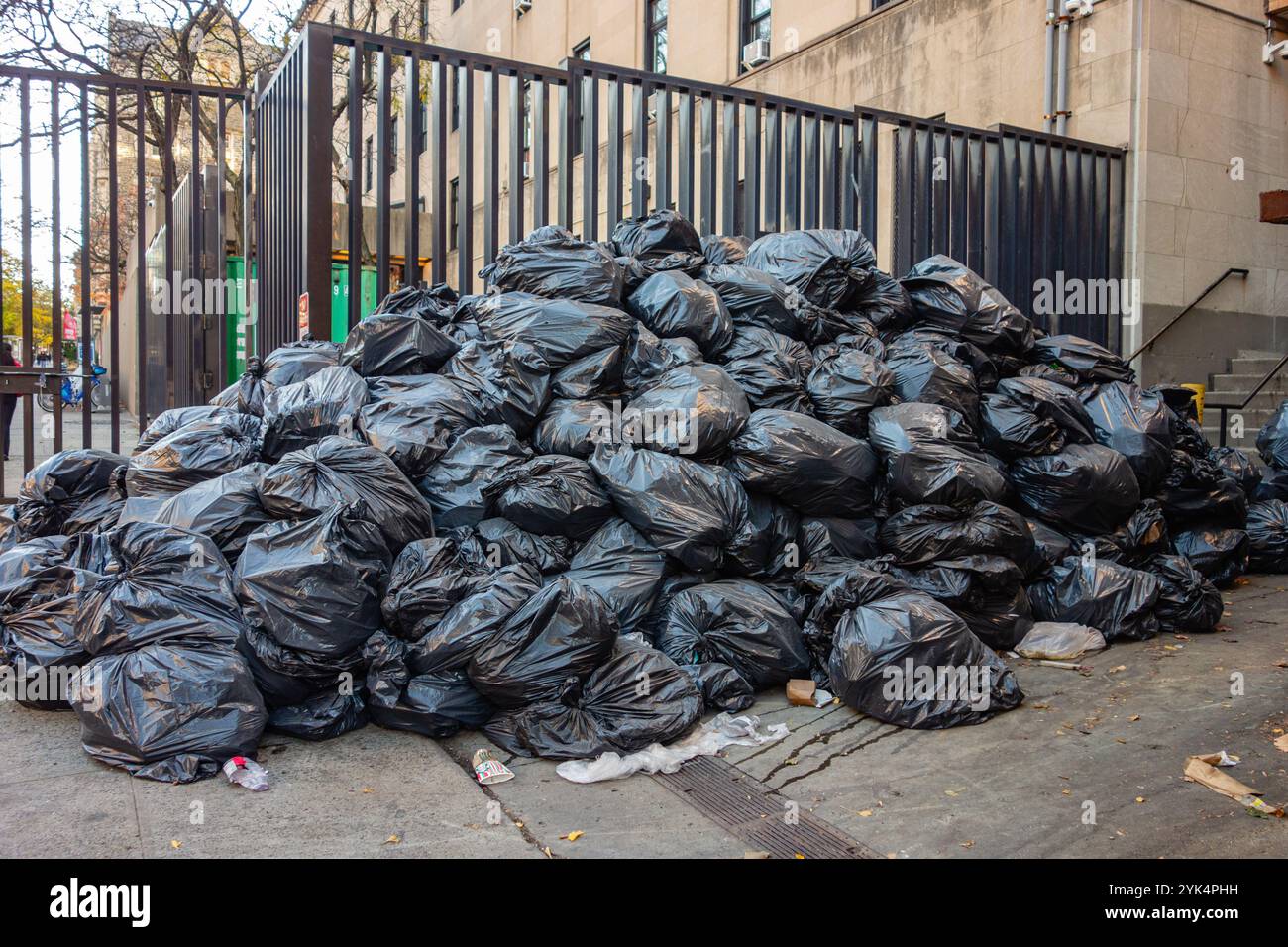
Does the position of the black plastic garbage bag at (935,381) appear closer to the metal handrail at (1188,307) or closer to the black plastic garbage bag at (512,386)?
the black plastic garbage bag at (512,386)

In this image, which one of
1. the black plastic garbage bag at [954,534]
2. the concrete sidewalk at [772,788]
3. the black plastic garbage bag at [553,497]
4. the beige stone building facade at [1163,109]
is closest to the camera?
the concrete sidewalk at [772,788]

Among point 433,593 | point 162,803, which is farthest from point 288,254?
point 162,803

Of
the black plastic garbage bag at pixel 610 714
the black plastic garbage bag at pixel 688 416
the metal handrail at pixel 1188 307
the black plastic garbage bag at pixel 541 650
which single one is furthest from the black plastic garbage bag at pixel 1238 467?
the black plastic garbage bag at pixel 541 650

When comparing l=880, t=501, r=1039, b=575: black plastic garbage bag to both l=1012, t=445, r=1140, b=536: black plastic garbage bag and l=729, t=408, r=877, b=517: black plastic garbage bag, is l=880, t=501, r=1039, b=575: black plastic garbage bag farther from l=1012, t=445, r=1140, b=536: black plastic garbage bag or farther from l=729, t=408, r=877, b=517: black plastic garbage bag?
l=1012, t=445, r=1140, b=536: black plastic garbage bag

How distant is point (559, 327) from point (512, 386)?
38 centimetres

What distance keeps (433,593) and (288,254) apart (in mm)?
3606

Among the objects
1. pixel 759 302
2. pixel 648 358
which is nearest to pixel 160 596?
pixel 648 358

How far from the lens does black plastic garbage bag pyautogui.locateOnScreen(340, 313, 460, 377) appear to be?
189 inches

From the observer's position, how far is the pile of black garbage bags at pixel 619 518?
3412mm

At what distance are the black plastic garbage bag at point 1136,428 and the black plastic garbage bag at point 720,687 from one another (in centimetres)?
261

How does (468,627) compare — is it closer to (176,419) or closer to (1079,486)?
(176,419)

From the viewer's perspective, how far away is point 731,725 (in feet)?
11.6

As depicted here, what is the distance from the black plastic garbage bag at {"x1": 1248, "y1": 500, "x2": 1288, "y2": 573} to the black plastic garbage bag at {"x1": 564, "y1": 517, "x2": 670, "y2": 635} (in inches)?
156

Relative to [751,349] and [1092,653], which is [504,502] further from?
[1092,653]
